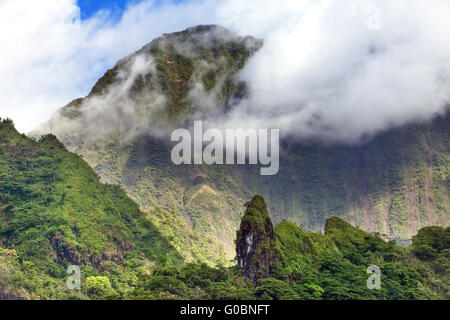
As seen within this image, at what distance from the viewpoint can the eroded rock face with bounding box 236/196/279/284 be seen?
94375mm

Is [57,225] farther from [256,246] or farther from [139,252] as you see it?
[256,246]

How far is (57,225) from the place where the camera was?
127188 millimetres

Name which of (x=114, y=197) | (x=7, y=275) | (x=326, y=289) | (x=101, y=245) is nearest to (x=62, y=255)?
(x=101, y=245)

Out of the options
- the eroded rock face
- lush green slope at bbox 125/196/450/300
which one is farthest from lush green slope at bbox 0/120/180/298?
the eroded rock face

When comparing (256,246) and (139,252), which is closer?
(256,246)

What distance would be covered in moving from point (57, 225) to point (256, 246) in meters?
49.9

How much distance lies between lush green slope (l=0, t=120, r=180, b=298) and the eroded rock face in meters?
32.4

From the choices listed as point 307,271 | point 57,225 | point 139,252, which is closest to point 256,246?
point 307,271

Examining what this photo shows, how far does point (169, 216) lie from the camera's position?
194000 millimetres

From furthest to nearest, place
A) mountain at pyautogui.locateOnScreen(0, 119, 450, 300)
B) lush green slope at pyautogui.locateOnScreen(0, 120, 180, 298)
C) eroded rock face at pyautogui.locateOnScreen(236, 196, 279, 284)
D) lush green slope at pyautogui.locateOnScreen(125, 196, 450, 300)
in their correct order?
lush green slope at pyautogui.locateOnScreen(0, 120, 180, 298), eroded rock face at pyautogui.locateOnScreen(236, 196, 279, 284), mountain at pyautogui.locateOnScreen(0, 119, 450, 300), lush green slope at pyautogui.locateOnScreen(125, 196, 450, 300)

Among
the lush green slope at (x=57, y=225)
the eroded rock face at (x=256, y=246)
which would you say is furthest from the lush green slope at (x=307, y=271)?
the lush green slope at (x=57, y=225)

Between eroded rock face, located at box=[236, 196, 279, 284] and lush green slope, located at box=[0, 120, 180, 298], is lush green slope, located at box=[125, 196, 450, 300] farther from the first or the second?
lush green slope, located at box=[0, 120, 180, 298]

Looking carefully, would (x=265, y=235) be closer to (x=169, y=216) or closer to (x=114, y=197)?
(x=114, y=197)
